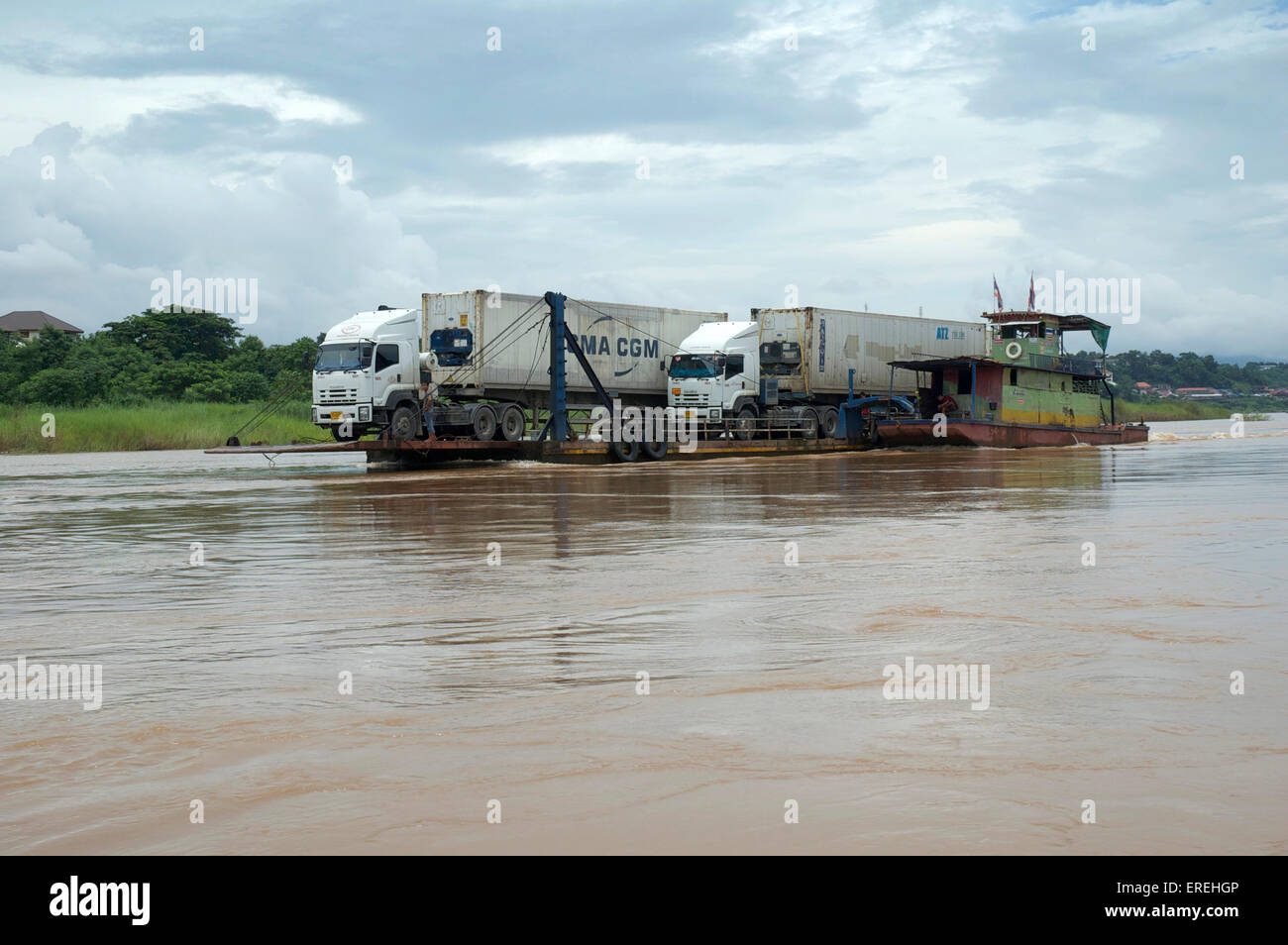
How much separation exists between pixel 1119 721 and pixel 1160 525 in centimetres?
848

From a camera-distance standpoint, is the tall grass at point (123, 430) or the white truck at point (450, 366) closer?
the white truck at point (450, 366)

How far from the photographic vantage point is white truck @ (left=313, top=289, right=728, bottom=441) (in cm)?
2956

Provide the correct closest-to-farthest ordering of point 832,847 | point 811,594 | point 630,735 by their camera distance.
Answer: point 832,847 → point 630,735 → point 811,594

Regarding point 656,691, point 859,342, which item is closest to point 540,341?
point 859,342

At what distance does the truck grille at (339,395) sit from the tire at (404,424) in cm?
105

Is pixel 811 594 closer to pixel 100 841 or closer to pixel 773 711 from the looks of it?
pixel 773 711

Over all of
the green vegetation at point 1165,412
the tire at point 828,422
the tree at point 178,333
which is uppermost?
the tree at point 178,333

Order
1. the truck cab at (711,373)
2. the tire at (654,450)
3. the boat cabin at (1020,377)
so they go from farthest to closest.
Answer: the boat cabin at (1020,377) < the truck cab at (711,373) < the tire at (654,450)

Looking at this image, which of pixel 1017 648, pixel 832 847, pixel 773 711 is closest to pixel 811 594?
pixel 1017 648

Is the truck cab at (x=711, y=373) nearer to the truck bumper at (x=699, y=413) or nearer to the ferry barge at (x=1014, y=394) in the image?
the truck bumper at (x=699, y=413)

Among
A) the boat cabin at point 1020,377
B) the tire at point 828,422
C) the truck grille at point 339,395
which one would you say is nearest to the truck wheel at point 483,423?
the truck grille at point 339,395

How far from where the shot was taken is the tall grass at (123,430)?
133 ft

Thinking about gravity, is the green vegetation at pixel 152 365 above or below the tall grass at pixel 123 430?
above

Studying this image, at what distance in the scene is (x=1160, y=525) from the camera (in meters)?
12.8
